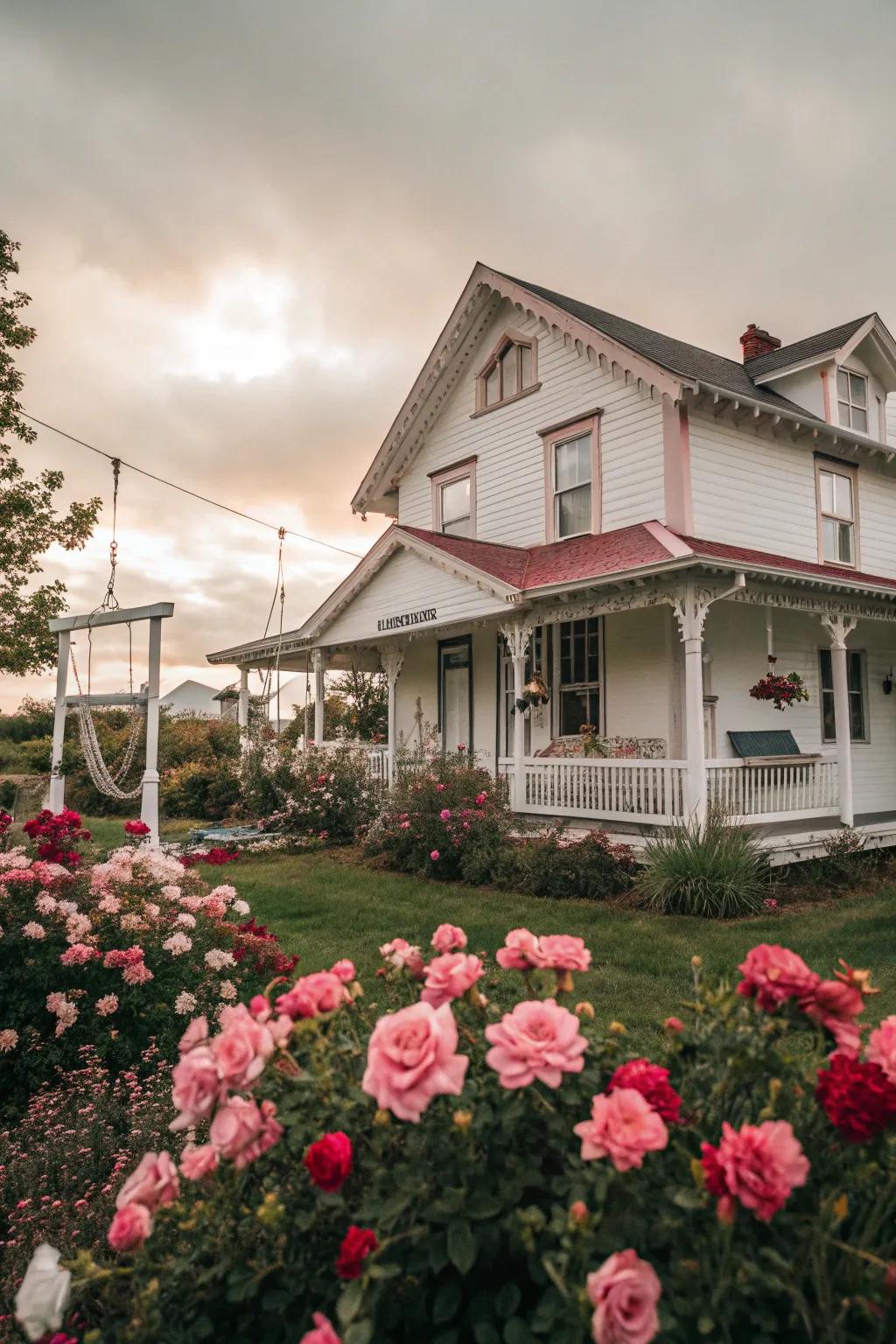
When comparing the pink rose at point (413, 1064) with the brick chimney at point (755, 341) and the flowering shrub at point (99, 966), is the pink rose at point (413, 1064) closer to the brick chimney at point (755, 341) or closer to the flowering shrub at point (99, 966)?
the flowering shrub at point (99, 966)

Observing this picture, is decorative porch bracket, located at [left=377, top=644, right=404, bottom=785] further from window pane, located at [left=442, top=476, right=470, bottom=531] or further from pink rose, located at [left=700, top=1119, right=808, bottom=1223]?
pink rose, located at [left=700, top=1119, right=808, bottom=1223]

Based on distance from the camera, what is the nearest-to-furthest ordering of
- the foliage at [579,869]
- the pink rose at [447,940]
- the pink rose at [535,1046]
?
the pink rose at [535,1046]
the pink rose at [447,940]
the foliage at [579,869]

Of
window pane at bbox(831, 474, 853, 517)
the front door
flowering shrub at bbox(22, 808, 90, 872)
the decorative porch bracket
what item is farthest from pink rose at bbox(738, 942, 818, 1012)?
window pane at bbox(831, 474, 853, 517)

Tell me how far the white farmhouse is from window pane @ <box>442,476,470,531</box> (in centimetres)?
7

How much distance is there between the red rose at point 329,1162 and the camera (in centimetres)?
141

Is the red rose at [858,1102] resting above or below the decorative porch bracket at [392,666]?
below

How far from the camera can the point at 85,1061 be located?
4.02m

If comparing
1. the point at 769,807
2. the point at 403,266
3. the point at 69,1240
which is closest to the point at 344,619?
the point at 403,266

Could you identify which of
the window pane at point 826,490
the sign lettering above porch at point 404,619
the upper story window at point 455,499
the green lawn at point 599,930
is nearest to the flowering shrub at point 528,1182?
the green lawn at point 599,930

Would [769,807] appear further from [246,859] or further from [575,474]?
[246,859]

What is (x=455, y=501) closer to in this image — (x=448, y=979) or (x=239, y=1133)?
(x=448, y=979)

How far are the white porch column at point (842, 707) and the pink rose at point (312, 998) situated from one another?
10559 mm

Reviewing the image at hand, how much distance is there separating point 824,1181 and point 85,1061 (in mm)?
3628

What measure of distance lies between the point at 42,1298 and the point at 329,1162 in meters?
0.58
